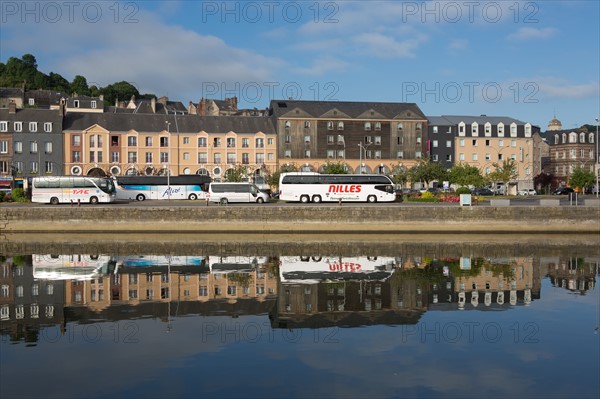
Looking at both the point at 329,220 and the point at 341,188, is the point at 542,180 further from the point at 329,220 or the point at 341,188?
the point at 329,220

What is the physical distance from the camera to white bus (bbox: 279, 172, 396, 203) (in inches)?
2596

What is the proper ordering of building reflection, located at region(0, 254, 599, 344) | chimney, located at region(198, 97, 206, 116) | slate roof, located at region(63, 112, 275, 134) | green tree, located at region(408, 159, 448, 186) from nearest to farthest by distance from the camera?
building reflection, located at region(0, 254, 599, 344), green tree, located at region(408, 159, 448, 186), slate roof, located at region(63, 112, 275, 134), chimney, located at region(198, 97, 206, 116)

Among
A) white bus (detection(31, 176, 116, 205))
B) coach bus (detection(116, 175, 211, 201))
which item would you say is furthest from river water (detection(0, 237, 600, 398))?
coach bus (detection(116, 175, 211, 201))

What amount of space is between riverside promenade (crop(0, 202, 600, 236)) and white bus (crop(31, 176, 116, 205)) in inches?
412

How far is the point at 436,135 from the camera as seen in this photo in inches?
4515

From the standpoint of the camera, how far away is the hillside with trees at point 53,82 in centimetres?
18100

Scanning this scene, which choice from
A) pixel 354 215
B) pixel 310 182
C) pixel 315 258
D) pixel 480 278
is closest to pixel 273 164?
pixel 310 182

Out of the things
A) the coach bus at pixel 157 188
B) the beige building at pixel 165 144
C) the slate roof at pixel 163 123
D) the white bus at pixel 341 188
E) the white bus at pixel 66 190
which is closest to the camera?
the white bus at pixel 66 190

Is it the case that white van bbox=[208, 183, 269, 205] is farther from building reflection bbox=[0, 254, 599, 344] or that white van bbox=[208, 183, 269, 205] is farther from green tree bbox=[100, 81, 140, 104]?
green tree bbox=[100, 81, 140, 104]

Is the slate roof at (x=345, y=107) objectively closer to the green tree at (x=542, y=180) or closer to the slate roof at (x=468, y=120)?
the slate roof at (x=468, y=120)

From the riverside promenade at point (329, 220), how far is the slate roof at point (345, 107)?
2199 inches

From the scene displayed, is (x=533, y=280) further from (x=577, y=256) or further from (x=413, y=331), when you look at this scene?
(x=413, y=331)

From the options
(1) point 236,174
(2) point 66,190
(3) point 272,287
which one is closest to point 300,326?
(3) point 272,287

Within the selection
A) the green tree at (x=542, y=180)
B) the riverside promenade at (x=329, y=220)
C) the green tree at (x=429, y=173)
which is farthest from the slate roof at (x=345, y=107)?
the riverside promenade at (x=329, y=220)
